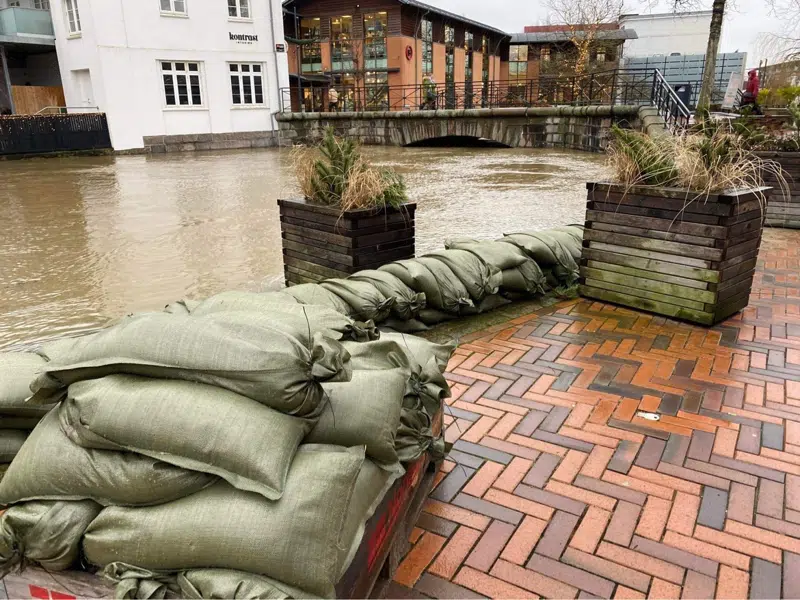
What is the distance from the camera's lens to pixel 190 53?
20047mm

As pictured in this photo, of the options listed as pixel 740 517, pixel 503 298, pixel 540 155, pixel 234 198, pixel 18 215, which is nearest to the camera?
pixel 740 517

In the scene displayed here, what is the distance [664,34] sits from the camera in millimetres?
38781

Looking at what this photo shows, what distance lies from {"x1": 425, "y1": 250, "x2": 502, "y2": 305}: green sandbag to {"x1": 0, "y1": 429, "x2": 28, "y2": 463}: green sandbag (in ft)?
7.91

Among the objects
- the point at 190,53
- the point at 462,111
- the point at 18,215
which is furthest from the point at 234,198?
the point at 190,53

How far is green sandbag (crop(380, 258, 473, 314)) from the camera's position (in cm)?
348

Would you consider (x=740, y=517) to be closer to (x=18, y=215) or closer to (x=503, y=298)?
(x=503, y=298)

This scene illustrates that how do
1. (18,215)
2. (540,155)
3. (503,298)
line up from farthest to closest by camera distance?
(540,155)
(18,215)
(503,298)

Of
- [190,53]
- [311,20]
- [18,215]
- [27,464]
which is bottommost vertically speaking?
[18,215]

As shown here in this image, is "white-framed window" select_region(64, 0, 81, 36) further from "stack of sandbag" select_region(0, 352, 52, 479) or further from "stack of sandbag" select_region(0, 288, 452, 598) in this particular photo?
"stack of sandbag" select_region(0, 288, 452, 598)

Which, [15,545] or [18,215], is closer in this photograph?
[15,545]

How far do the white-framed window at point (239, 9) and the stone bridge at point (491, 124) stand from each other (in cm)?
346

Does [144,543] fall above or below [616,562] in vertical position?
above

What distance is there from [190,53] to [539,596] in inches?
852

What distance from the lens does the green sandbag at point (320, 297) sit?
10.1 ft
